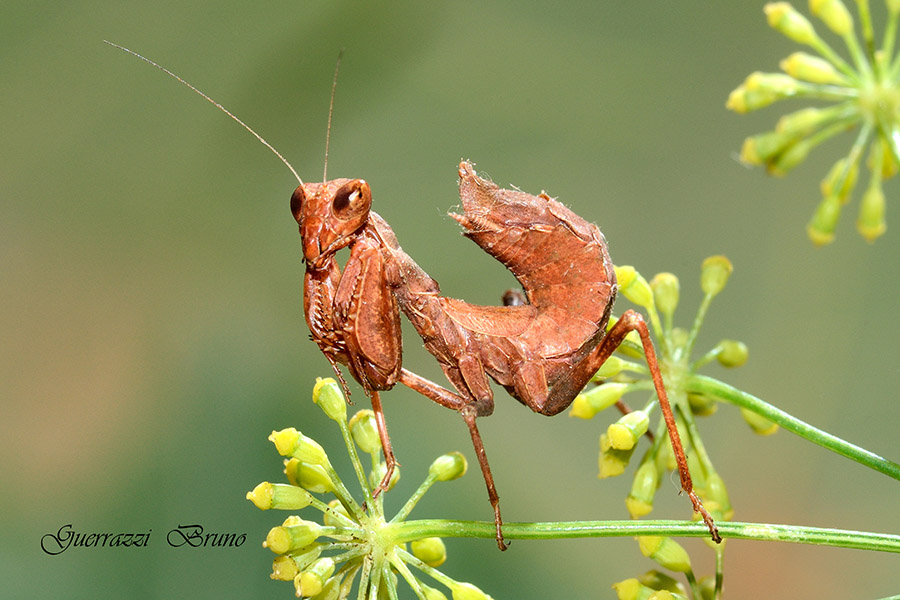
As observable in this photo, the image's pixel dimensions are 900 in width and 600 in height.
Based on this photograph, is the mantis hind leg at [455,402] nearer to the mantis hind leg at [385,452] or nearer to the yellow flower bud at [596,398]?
the mantis hind leg at [385,452]

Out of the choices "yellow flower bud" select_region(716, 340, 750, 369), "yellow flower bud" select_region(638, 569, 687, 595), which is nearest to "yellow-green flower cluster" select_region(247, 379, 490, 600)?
"yellow flower bud" select_region(638, 569, 687, 595)

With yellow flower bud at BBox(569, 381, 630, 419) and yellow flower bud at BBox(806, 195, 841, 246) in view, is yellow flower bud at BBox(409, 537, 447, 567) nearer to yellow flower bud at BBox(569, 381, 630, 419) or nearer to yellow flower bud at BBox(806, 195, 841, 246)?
yellow flower bud at BBox(569, 381, 630, 419)

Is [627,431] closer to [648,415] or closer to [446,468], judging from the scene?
[648,415]

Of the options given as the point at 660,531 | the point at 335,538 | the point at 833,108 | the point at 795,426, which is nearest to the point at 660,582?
the point at 660,531

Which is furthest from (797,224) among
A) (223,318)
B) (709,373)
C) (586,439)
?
(223,318)

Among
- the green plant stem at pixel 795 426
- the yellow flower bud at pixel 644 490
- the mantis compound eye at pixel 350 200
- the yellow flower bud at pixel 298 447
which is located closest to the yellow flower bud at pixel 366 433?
the yellow flower bud at pixel 298 447

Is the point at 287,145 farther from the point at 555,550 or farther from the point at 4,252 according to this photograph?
the point at 555,550

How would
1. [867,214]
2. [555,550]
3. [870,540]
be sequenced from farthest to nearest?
1. [555,550]
2. [867,214]
3. [870,540]
